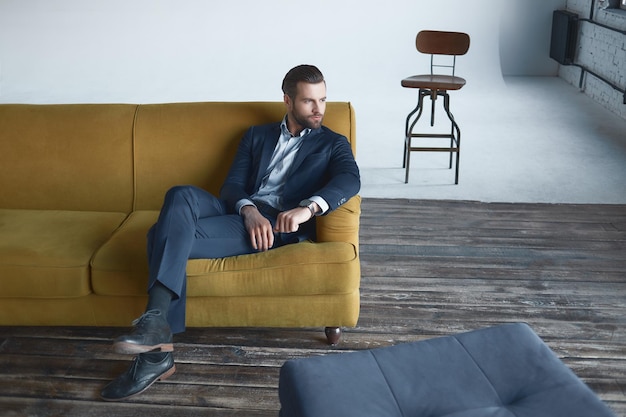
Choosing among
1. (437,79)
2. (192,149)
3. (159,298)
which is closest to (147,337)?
(159,298)

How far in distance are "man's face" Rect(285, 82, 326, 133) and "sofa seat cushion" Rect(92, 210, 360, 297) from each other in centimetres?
53

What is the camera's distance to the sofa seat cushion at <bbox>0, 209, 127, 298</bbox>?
8.74 feet

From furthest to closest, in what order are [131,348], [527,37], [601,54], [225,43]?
[225,43], [527,37], [601,54], [131,348]

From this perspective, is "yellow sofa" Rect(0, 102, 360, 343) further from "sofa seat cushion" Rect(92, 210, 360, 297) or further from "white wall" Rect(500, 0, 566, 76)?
"white wall" Rect(500, 0, 566, 76)

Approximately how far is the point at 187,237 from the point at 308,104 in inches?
28.7

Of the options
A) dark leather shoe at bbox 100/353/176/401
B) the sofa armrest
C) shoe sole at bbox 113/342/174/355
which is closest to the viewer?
shoe sole at bbox 113/342/174/355

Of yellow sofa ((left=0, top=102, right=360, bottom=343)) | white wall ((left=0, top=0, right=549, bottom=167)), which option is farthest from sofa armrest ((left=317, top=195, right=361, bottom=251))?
white wall ((left=0, top=0, right=549, bottom=167))

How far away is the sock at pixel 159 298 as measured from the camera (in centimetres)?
248

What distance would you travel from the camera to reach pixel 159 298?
2.50 meters

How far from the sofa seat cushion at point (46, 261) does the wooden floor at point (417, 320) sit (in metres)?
0.25

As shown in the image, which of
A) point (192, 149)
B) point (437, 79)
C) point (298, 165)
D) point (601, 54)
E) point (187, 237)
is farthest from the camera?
point (601, 54)

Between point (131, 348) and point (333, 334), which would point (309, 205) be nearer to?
point (333, 334)

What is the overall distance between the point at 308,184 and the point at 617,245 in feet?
5.81

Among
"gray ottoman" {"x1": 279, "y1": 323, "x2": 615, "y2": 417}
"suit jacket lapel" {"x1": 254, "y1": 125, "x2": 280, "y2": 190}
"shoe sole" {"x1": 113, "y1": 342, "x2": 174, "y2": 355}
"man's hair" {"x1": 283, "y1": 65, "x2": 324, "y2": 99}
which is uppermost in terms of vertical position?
"man's hair" {"x1": 283, "y1": 65, "x2": 324, "y2": 99}
